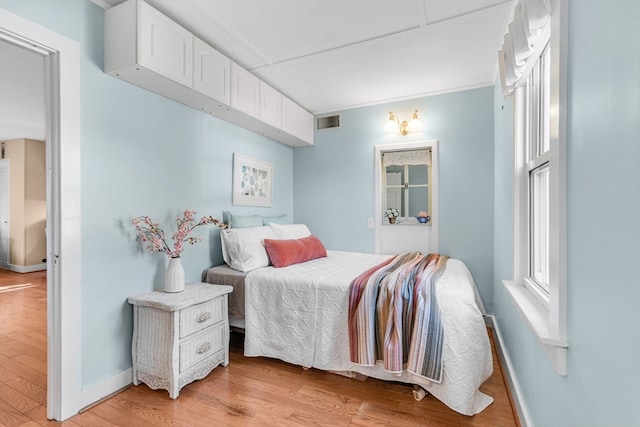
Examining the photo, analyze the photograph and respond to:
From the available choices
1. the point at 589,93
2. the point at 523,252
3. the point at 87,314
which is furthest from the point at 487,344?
the point at 87,314

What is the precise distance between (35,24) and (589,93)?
Answer: 8.20ft

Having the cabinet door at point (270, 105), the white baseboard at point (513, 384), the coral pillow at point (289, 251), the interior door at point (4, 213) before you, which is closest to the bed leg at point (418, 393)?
the white baseboard at point (513, 384)

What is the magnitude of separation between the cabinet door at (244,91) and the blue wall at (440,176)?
4.45 feet

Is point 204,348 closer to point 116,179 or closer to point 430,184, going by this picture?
point 116,179

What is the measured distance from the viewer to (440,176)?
3510 millimetres

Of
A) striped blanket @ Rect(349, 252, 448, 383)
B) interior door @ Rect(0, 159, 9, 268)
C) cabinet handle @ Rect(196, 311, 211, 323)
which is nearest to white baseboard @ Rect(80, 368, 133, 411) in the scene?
cabinet handle @ Rect(196, 311, 211, 323)

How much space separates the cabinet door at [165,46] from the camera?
1.89 metres

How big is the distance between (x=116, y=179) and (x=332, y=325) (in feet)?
5.90

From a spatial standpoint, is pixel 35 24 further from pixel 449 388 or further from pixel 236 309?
pixel 449 388

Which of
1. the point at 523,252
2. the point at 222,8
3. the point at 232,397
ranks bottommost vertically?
the point at 232,397

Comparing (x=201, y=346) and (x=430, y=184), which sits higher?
(x=430, y=184)

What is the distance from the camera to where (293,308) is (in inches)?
90.7

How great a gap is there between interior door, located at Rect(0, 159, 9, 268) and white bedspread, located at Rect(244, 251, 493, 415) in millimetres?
6467

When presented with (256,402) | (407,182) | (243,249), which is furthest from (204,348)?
(407,182)
